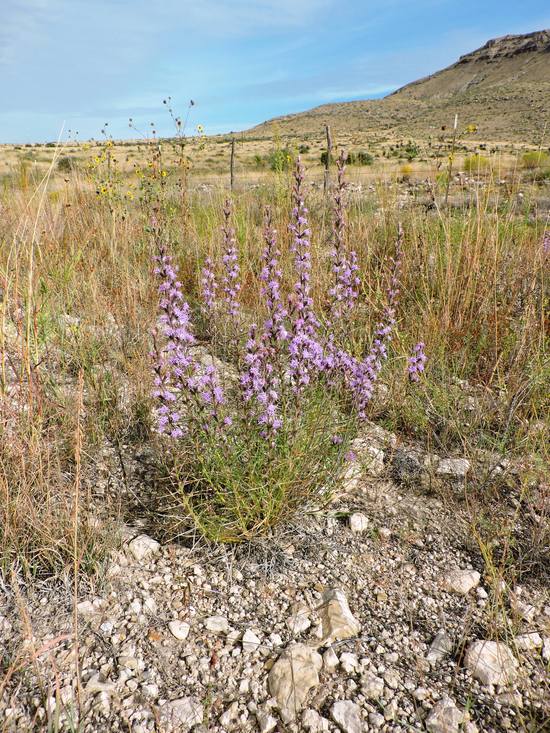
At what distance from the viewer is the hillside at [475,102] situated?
4594cm

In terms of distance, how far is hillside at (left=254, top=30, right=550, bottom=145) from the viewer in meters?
45.9

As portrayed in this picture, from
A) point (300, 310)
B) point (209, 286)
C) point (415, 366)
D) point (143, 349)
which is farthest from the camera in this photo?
point (143, 349)

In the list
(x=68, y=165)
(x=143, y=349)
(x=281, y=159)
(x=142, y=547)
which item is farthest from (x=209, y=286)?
(x=68, y=165)

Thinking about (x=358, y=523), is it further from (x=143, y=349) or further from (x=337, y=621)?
(x=143, y=349)

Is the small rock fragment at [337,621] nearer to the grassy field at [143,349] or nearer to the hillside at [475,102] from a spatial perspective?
the grassy field at [143,349]

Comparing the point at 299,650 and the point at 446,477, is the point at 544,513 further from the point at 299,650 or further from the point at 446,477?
the point at 299,650

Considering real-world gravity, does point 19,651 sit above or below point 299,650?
above

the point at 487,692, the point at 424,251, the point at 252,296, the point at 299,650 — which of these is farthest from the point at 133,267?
the point at 487,692

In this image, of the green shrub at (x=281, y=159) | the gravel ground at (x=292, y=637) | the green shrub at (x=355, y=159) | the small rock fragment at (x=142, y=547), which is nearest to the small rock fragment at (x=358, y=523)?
the gravel ground at (x=292, y=637)

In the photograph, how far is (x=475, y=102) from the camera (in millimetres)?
61438

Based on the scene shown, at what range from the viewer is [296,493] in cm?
230

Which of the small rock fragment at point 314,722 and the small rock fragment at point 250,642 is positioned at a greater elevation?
the small rock fragment at point 250,642

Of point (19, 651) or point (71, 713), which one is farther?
point (19, 651)

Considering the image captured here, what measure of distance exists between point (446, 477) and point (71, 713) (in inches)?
79.9
